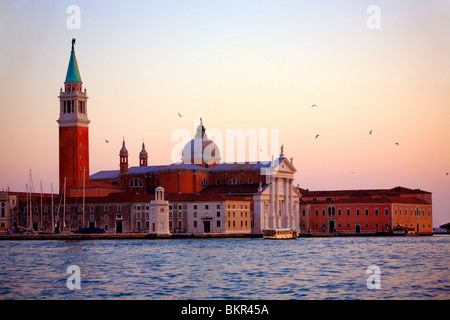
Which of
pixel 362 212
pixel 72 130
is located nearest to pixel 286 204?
pixel 362 212

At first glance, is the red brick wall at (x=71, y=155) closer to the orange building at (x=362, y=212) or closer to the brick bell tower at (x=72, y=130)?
the brick bell tower at (x=72, y=130)

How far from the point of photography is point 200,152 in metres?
69.4

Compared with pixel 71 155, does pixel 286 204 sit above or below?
below

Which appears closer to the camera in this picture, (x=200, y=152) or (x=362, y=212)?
(x=362, y=212)

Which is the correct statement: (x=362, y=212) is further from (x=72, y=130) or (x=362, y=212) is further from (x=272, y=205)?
(x=72, y=130)

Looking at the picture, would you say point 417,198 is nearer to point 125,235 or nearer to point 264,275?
point 125,235

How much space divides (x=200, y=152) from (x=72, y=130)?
11.1m

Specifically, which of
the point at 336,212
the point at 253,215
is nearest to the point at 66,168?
the point at 253,215

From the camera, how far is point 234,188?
212 ft

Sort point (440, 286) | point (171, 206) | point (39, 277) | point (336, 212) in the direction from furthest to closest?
point (336, 212), point (171, 206), point (39, 277), point (440, 286)

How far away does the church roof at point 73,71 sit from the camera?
6525cm

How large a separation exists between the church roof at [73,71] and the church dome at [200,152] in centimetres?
1078

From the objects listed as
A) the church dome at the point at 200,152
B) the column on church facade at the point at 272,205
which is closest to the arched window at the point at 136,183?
the church dome at the point at 200,152
